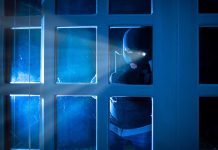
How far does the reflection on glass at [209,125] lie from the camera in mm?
1718

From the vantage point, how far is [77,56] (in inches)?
81.2

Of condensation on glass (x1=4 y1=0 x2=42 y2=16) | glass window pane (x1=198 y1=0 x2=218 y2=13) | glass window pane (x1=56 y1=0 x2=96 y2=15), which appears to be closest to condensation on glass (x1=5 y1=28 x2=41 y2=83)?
condensation on glass (x1=4 y1=0 x2=42 y2=16)

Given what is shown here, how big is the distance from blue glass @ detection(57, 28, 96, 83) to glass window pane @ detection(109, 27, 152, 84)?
217 mm

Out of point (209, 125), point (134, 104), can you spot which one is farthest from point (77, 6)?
point (209, 125)

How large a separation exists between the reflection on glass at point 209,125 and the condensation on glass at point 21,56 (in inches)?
51.7

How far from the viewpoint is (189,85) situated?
1.44 metres

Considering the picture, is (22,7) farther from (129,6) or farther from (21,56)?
(129,6)

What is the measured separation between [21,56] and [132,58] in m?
0.84

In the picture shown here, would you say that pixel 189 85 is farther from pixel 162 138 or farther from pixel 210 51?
pixel 210 51

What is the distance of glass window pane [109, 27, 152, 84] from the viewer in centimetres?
183

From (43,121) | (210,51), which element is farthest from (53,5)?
(210,51)

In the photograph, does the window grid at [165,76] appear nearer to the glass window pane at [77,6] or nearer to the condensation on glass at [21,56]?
the condensation on glass at [21,56]

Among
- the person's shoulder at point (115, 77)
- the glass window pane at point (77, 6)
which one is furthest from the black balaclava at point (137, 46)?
the glass window pane at point (77, 6)

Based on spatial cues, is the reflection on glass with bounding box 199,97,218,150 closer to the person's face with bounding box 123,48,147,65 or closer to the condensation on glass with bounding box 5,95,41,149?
the person's face with bounding box 123,48,147,65
